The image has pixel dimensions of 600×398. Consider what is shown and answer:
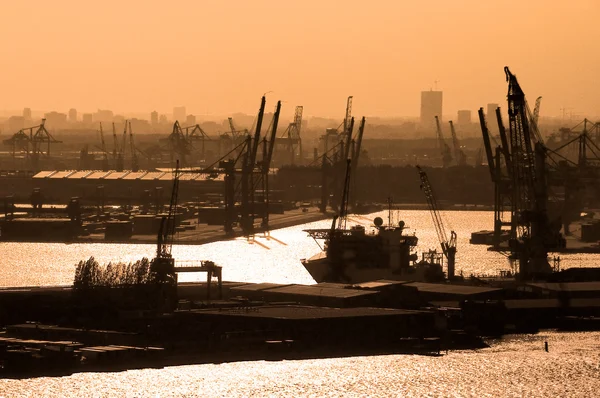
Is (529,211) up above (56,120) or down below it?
below

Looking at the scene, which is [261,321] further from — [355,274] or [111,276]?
[355,274]

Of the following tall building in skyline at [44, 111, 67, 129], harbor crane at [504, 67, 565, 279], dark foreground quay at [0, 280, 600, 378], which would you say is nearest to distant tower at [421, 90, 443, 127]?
tall building in skyline at [44, 111, 67, 129]

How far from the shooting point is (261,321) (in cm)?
2864

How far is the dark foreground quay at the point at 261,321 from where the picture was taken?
26.4 meters

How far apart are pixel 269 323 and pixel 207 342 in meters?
1.47

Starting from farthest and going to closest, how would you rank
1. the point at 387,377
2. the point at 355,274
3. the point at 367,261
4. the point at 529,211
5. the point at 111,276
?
the point at 529,211 < the point at 367,261 < the point at 355,274 < the point at 111,276 < the point at 387,377

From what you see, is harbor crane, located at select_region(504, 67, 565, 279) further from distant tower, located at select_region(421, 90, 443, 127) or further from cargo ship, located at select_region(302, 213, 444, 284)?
distant tower, located at select_region(421, 90, 443, 127)

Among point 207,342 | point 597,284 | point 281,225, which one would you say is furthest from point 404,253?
point 281,225

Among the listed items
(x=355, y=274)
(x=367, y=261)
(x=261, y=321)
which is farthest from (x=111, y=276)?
(x=367, y=261)

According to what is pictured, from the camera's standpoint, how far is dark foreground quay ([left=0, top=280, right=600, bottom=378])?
2636cm

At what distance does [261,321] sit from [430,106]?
154528 mm

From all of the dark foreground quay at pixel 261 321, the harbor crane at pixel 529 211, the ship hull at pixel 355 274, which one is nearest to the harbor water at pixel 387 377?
the dark foreground quay at pixel 261 321

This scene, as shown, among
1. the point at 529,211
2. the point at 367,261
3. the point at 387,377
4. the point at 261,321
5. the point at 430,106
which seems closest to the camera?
the point at 387,377

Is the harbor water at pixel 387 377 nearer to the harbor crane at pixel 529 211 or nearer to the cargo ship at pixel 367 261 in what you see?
the cargo ship at pixel 367 261
